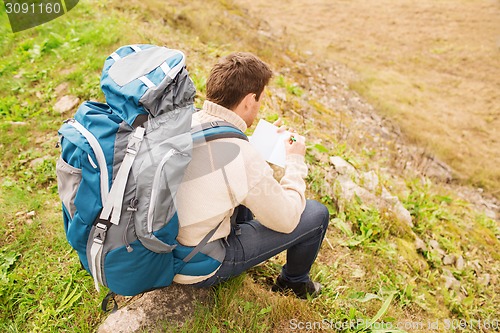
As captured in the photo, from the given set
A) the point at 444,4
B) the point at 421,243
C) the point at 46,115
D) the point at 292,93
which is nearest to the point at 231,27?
the point at 292,93

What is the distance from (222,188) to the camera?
2027 mm

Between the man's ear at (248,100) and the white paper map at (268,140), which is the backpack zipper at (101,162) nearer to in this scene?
the man's ear at (248,100)

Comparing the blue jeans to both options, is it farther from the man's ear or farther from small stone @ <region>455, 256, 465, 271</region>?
small stone @ <region>455, 256, 465, 271</region>

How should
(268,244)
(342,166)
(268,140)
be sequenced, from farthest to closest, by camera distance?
1. (342,166)
2. (268,140)
3. (268,244)

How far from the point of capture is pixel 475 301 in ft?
13.2

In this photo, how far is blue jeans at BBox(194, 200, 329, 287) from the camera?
2.40m

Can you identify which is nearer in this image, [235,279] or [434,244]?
[235,279]

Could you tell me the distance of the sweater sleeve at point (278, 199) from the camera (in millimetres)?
2059

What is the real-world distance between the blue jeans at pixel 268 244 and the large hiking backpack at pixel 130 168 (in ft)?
1.55

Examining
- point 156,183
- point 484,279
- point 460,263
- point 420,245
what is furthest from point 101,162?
point 484,279

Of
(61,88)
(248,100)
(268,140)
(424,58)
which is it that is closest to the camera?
(248,100)

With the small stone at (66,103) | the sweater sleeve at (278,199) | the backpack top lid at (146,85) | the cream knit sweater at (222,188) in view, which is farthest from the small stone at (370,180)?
the small stone at (66,103)

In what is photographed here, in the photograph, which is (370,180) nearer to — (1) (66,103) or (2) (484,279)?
(2) (484,279)

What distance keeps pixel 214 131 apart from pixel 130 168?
47 centimetres
